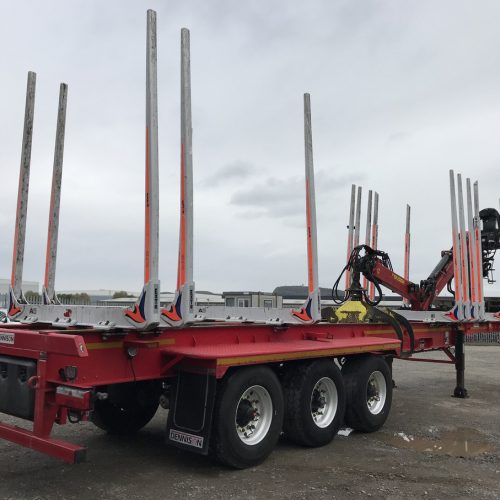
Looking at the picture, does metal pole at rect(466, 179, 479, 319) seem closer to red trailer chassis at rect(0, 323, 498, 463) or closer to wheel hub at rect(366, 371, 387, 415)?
wheel hub at rect(366, 371, 387, 415)

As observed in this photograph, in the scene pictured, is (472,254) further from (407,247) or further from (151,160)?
(151,160)

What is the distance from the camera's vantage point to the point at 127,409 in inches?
279

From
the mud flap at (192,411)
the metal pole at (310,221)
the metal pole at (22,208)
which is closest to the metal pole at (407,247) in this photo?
the metal pole at (310,221)

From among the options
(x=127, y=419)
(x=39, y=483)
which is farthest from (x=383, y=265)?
(x=39, y=483)

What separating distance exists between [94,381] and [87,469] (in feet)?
4.14

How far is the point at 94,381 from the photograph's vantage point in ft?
16.7

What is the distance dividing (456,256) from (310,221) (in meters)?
4.37

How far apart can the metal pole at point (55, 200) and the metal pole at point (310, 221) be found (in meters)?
3.03

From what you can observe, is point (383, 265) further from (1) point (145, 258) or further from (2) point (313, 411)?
(1) point (145, 258)

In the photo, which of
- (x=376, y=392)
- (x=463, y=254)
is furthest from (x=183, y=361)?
(x=463, y=254)

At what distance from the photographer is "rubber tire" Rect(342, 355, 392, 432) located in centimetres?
741

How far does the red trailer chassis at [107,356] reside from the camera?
4910 mm

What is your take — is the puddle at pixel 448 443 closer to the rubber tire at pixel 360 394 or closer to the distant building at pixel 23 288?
the rubber tire at pixel 360 394

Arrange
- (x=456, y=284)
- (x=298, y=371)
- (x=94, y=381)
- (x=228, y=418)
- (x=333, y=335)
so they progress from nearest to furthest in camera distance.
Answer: (x=94, y=381) < (x=228, y=418) < (x=298, y=371) < (x=333, y=335) < (x=456, y=284)
